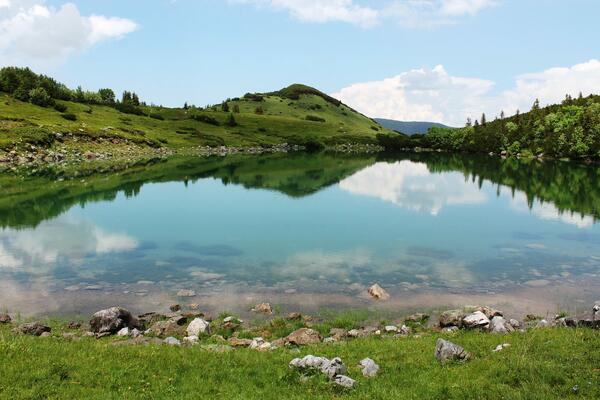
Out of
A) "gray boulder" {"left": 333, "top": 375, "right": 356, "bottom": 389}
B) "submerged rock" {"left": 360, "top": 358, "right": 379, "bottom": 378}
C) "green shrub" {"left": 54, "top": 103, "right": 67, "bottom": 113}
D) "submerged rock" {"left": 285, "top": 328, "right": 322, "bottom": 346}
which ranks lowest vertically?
"submerged rock" {"left": 285, "top": 328, "right": 322, "bottom": 346}

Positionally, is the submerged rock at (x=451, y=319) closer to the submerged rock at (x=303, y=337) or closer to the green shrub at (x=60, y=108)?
the submerged rock at (x=303, y=337)

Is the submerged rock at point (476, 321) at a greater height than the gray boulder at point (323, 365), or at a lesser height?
lesser

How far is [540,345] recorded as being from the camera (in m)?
20.8

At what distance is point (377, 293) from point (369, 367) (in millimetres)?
14991

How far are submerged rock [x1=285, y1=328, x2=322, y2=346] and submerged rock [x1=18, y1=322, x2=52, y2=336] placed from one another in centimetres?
1359

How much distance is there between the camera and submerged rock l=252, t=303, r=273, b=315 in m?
30.6

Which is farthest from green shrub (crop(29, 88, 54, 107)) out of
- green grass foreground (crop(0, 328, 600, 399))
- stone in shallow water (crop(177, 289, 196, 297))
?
green grass foreground (crop(0, 328, 600, 399))

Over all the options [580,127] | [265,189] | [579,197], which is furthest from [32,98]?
[580,127]

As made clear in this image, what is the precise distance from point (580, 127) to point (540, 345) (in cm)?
Result: 21029

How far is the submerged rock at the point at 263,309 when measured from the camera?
30.6 meters

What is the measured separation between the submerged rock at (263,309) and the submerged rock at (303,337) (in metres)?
5.13

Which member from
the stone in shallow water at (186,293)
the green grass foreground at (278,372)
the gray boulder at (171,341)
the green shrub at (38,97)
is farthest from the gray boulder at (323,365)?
the green shrub at (38,97)

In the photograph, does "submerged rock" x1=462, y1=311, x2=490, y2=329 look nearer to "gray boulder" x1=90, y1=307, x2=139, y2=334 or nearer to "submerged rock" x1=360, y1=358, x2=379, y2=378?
"submerged rock" x1=360, y1=358, x2=379, y2=378

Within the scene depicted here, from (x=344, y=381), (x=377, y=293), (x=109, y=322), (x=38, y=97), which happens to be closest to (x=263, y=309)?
(x=377, y=293)
